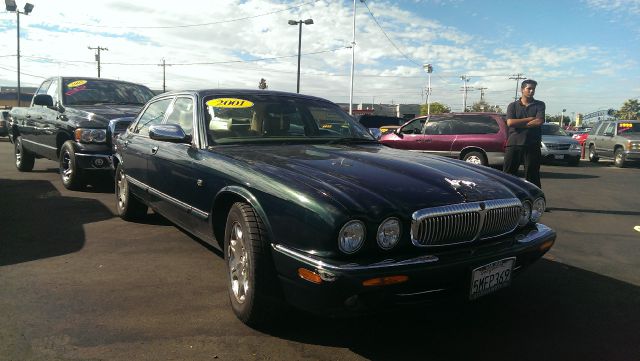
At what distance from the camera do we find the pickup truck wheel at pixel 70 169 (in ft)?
23.9

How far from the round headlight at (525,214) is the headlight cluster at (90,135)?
6.18m

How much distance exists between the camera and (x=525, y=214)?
10.7 ft

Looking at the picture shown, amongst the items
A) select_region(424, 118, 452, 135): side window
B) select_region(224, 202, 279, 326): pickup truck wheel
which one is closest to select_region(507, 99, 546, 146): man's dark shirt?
select_region(224, 202, 279, 326): pickup truck wheel

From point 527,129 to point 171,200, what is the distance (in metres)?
4.89

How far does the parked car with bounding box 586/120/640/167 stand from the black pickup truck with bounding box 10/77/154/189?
14.5m

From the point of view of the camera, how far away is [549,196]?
877 centimetres

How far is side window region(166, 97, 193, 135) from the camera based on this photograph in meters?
4.06

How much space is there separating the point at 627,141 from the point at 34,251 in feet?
54.9

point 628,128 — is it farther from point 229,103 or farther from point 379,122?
point 229,103

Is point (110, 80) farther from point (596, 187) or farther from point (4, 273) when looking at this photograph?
point (596, 187)

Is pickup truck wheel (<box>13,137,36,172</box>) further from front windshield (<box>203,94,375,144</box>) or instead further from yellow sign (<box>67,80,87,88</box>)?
front windshield (<box>203,94,375,144</box>)

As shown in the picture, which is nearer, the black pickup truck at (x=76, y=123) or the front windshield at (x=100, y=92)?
the black pickup truck at (x=76, y=123)

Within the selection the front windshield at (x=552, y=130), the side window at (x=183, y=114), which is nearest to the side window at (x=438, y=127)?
the front windshield at (x=552, y=130)

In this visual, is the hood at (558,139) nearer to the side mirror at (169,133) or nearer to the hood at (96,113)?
the hood at (96,113)
